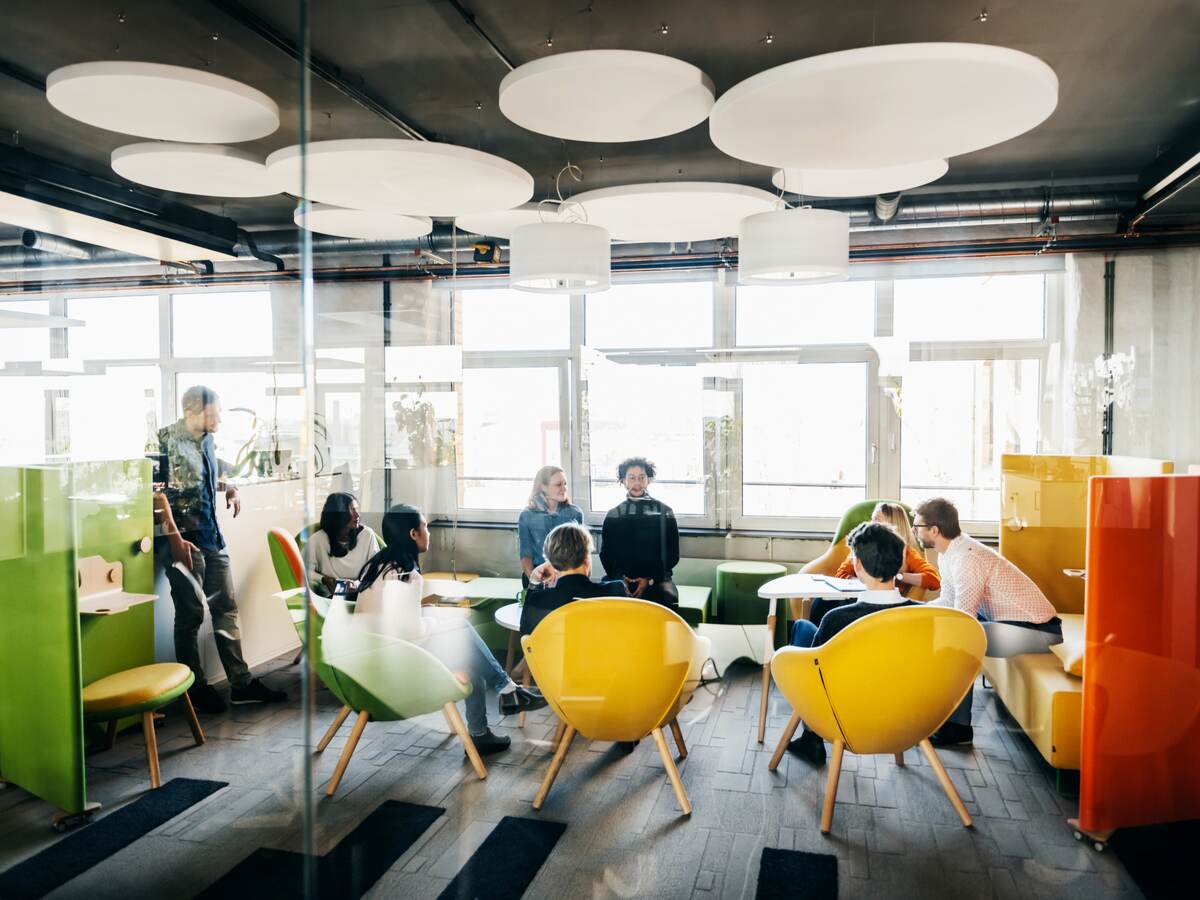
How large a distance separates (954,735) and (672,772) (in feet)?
4.39

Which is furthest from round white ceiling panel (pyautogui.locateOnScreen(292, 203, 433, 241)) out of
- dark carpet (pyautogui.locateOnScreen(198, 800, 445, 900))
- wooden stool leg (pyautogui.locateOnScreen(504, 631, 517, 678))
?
dark carpet (pyautogui.locateOnScreen(198, 800, 445, 900))

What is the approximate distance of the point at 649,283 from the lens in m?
3.46

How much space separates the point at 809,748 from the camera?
3.44 meters

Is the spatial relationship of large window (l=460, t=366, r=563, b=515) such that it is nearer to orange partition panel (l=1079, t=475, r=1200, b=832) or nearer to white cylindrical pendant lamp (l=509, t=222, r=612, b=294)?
white cylindrical pendant lamp (l=509, t=222, r=612, b=294)

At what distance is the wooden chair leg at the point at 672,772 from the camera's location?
3.00 metres

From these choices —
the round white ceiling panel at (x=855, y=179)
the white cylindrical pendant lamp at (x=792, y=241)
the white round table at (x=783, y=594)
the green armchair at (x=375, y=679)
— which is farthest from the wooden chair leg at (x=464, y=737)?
the round white ceiling panel at (x=855, y=179)

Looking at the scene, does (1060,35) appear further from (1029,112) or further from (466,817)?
(466,817)

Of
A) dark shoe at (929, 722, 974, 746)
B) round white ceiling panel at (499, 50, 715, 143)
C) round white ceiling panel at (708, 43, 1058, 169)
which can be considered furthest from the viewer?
dark shoe at (929, 722, 974, 746)

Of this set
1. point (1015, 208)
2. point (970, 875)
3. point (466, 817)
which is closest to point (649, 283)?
point (1015, 208)

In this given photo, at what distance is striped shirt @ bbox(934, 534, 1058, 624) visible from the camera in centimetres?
346

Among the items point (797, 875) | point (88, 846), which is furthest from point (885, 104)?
point (88, 846)

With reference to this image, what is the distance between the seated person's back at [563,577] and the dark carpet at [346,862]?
2.45 ft

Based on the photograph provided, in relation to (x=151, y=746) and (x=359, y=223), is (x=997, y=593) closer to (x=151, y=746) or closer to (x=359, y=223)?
(x=359, y=223)

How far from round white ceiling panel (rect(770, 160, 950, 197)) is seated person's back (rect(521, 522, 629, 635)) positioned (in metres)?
1.71
